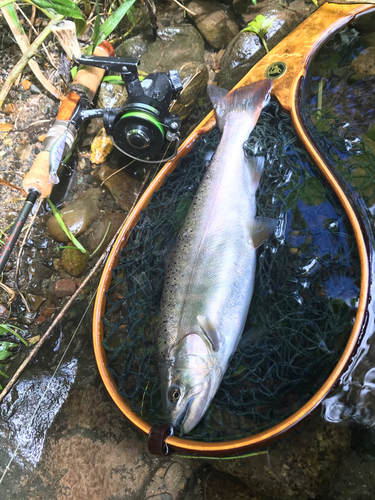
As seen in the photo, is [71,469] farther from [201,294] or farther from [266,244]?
[266,244]

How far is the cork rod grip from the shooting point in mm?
2332

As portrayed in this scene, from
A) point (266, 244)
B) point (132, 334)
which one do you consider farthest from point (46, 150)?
point (266, 244)

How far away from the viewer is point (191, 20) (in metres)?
3.57

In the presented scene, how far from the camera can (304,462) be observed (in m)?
1.90

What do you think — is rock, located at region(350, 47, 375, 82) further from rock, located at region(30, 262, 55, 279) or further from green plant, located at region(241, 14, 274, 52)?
rock, located at region(30, 262, 55, 279)

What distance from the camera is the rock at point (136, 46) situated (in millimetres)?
3465

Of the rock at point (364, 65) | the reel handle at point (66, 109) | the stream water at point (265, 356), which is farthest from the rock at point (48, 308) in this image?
the rock at point (364, 65)

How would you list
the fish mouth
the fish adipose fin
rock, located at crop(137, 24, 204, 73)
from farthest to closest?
1. rock, located at crop(137, 24, 204, 73)
2. the fish adipose fin
3. the fish mouth

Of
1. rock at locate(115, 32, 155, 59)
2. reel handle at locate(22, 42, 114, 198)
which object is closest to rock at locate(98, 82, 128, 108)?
reel handle at locate(22, 42, 114, 198)

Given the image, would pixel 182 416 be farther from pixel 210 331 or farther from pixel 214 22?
pixel 214 22

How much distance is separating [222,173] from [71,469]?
2309 mm

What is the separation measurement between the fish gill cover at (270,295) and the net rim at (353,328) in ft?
0.25

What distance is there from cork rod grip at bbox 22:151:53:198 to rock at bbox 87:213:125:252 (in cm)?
69

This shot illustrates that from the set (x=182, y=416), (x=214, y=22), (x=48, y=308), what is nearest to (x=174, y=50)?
(x=214, y=22)
